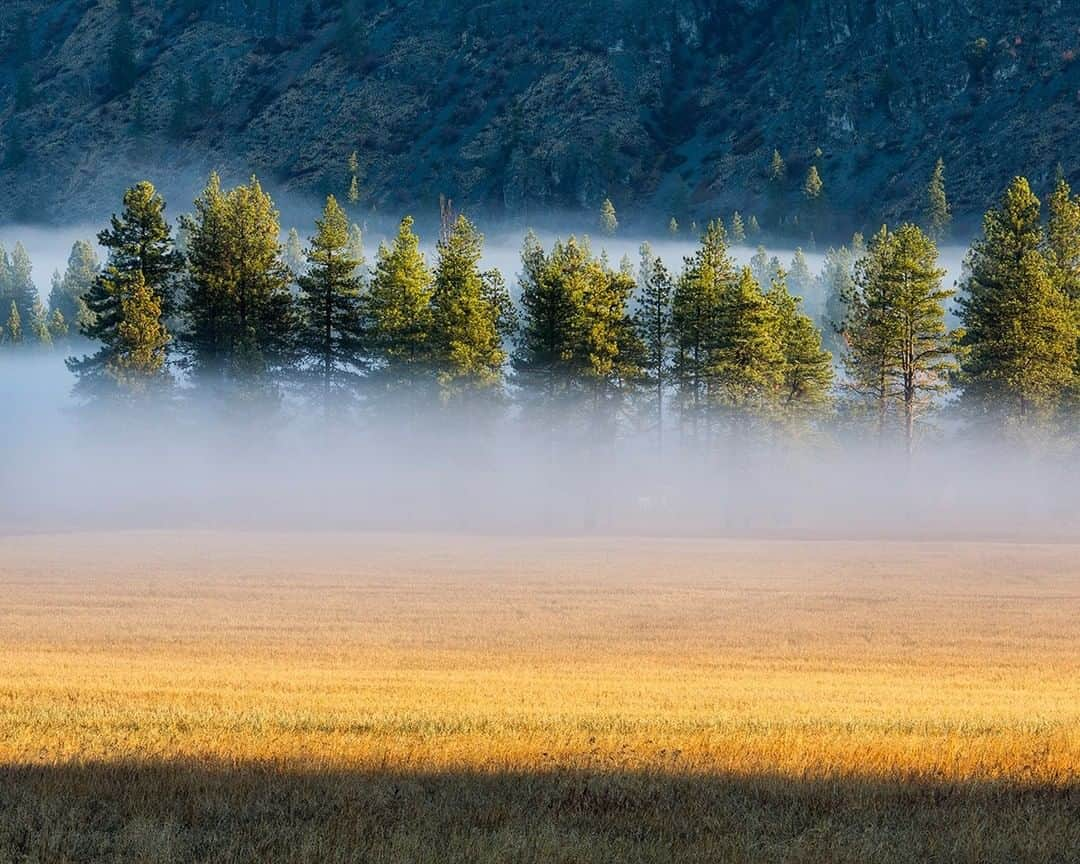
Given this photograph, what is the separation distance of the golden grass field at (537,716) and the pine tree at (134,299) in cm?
2349

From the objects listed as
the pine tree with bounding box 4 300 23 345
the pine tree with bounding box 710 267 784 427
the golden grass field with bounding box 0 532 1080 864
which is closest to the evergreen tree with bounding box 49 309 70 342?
the pine tree with bounding box 4 300 23 345

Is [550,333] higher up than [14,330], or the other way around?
[14,330]

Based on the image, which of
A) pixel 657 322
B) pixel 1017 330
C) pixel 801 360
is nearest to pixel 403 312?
pixel 657 322

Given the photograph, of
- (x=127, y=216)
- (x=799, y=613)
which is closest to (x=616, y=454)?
(x=127, y=216)

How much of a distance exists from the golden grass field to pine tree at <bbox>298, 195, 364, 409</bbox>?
26566 millimetres

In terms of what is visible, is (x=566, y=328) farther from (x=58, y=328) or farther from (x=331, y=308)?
(x=58, y=328)

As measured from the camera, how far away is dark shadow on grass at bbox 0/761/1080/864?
914cm

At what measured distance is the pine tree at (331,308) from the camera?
69.1m

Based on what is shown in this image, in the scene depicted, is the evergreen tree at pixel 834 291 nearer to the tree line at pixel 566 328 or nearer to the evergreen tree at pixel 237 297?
the tree line at pixel 566 328

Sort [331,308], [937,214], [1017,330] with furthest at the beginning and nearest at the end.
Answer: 1. [937,214]
2. [331,308]
3. [1017,330]

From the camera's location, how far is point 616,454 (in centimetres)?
7594

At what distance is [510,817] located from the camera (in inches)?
399

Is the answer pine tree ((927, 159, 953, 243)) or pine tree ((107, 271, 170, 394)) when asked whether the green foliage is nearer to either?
pine tree ((107, 271, 170, 394))

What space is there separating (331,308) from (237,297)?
4721mm
